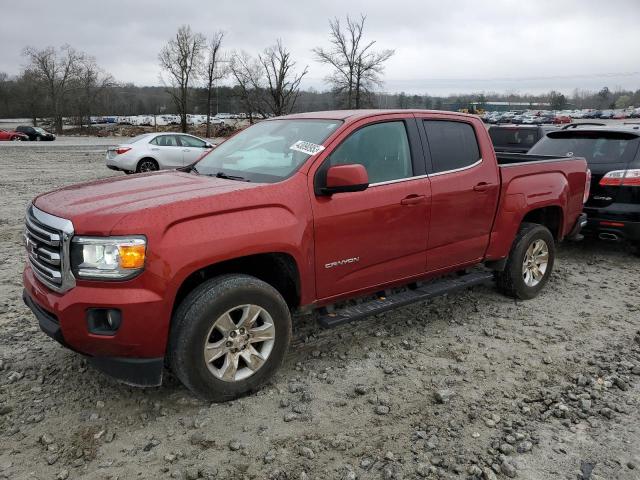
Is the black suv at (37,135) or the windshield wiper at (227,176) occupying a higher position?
the black suv at (37,135)

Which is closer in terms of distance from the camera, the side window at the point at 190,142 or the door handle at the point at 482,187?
the door handle at the point at 482,187

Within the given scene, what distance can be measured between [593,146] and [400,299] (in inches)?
188

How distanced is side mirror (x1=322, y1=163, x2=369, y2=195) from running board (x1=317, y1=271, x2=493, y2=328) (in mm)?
941

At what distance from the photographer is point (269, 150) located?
4066 millimetres

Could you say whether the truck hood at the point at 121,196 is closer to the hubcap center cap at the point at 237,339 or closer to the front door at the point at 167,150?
the hubcap center cap at the point at 237,339

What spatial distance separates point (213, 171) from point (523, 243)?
121 inches

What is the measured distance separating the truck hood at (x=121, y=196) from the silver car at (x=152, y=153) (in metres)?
12.2

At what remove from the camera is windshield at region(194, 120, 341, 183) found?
3760mm

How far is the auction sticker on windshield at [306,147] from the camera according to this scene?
3744 mm

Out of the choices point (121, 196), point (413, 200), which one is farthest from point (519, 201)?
point (121, 196)

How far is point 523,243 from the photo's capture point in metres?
5.14

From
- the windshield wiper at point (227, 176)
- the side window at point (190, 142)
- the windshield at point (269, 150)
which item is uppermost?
the side window at point (190, 142)

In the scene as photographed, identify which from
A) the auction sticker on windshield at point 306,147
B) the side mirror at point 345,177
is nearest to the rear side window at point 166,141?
the auction sticker on windshield at point 306,147

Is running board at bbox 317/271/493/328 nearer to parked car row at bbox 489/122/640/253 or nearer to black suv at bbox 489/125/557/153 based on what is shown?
parked car row at bbox 489/122/640/253
